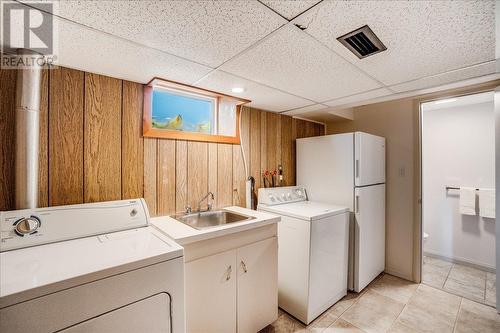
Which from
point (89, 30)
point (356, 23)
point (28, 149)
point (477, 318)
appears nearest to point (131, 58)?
point (89, 30)

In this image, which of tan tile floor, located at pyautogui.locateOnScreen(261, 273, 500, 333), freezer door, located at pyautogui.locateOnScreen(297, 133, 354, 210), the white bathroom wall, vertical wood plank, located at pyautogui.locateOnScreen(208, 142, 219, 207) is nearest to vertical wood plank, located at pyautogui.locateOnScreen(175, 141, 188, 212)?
vertical wood plank, located at pyautogui.locateOnScreen(208, 142, 219, 207)

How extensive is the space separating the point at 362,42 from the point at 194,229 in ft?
4.74

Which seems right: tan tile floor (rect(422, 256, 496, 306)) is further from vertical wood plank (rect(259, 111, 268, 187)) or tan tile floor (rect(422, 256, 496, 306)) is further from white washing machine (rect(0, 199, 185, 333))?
white washing machine (rect(0, 199, 185, 333))

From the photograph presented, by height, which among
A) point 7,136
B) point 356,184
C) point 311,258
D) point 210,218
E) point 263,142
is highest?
point 263,142

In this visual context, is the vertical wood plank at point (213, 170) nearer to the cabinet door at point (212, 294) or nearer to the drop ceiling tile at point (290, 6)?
the cabinet door at point (212, 294)

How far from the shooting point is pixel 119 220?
4.66 feet

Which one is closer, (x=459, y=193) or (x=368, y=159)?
(x=368, y=159)

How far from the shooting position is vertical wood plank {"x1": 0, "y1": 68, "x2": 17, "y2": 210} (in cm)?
124

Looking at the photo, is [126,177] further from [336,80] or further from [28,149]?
[336,80]

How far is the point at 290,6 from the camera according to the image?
90 cm

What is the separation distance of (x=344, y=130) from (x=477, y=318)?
231 centimetres

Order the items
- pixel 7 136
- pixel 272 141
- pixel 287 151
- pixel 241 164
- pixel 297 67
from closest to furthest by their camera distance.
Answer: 1. pixel 7 136
2. pixel 297 67
3. pixel 241 164
4. pixel 272 141
5. pixel 287 151

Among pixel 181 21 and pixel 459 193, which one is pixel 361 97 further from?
pixel 459 193

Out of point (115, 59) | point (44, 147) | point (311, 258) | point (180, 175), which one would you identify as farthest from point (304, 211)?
point (44, 147)
